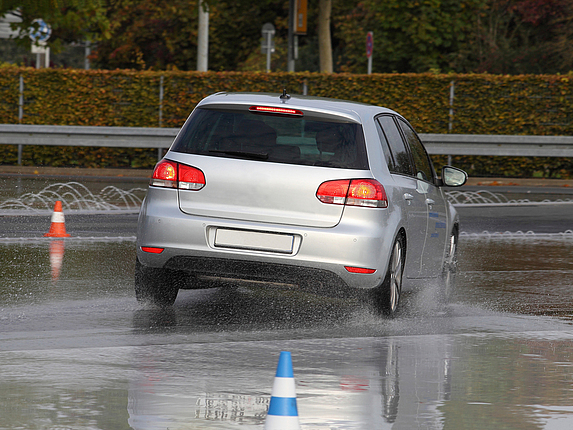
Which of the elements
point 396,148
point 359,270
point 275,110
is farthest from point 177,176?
point 396,148

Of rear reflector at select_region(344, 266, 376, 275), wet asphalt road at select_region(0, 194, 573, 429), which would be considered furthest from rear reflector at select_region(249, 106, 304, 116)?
wet asphalt road at select_region(0, 194, 573, 429)

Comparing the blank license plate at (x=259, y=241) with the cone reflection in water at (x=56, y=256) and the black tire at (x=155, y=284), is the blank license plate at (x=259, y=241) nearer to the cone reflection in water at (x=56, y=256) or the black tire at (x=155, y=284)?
the black tire at (x=155, y=284)

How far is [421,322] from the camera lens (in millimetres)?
8148

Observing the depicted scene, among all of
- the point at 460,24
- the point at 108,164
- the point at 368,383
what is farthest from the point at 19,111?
the point at 368,383

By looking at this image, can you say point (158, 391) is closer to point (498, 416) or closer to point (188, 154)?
point (498, 416)

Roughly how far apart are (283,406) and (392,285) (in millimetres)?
3725

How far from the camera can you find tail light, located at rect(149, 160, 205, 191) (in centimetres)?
771

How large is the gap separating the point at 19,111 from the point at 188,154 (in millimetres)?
18207

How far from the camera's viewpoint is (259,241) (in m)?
7.57

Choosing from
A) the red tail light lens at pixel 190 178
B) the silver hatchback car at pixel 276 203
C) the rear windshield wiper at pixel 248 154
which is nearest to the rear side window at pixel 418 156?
the silver hatchback car at pixel 276 203

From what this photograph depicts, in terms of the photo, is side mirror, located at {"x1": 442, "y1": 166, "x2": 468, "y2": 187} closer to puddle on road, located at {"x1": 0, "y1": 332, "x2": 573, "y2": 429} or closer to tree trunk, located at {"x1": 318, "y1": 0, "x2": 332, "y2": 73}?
puddle on road, located at {"x1": 0, "y1": 332, "x2": 573, "y2": 429}

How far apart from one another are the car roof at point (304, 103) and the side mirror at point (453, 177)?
1.65m

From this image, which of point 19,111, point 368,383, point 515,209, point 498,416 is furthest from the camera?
point 19,111

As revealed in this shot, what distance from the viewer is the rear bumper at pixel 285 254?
755 centimetres
